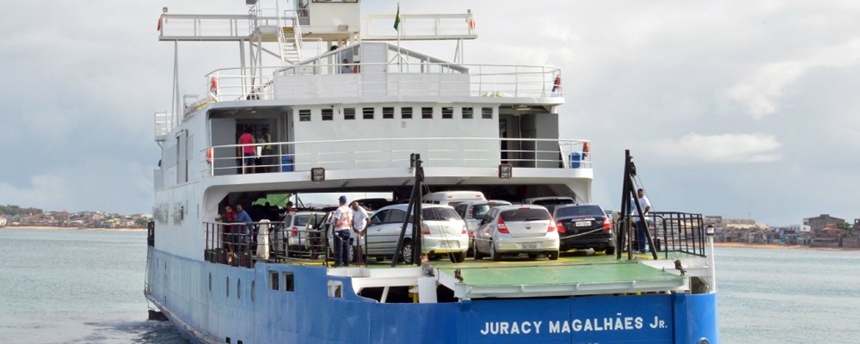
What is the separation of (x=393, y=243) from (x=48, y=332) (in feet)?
77.8

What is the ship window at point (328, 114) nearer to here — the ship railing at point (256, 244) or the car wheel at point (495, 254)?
the ship railing at point (256, 244)

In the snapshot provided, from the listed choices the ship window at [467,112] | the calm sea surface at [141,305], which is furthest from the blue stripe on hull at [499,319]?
the calm sea surface at [141,305]

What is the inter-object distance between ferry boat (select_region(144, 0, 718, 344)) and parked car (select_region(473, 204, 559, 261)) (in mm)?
373

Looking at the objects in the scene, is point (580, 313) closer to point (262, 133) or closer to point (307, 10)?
point (262, 133)

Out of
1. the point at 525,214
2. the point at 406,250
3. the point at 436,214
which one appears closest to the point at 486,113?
the point at 525,214

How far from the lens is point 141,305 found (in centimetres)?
5306

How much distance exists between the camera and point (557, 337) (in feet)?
56.6

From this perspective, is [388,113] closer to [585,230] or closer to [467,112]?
[467,112]

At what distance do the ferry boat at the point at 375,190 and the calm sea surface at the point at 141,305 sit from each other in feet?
14.6

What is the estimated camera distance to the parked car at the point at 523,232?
69.6ft

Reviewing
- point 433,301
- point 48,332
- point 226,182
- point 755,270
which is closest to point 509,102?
point 226,182

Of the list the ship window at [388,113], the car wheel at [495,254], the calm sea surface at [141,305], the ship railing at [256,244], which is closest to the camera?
the car wheel at [495,254]

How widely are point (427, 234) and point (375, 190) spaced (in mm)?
11930

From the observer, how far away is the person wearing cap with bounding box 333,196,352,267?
789 inches
